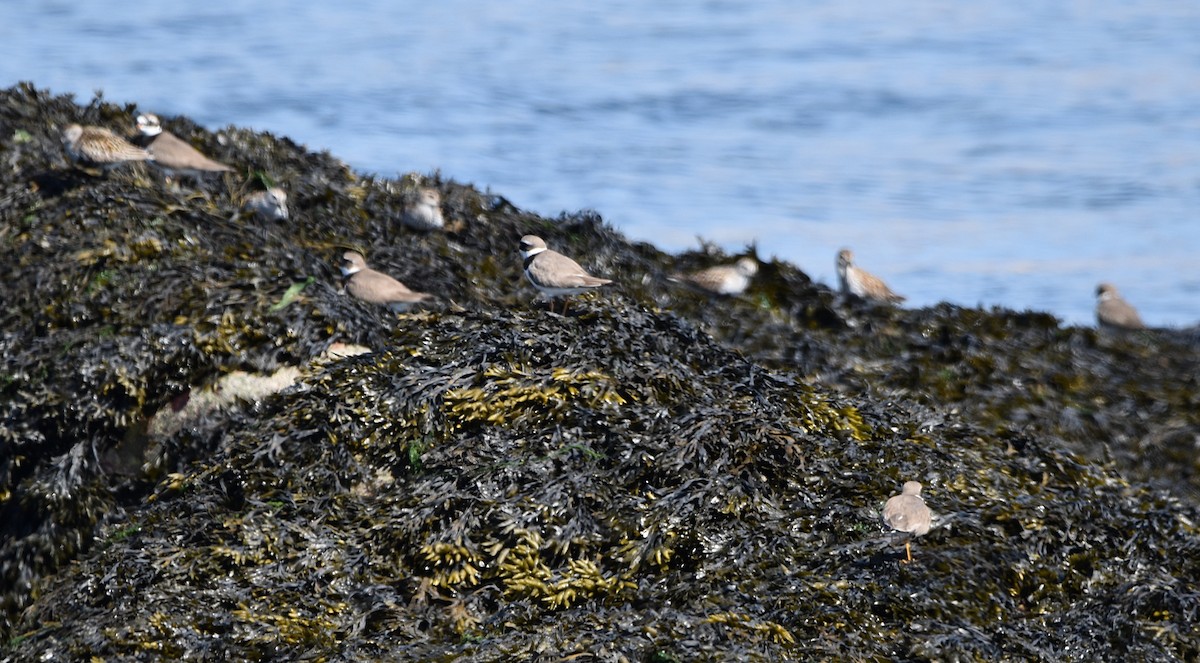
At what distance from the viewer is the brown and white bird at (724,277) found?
8297mm

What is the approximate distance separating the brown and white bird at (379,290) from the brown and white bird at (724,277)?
2.46 metres

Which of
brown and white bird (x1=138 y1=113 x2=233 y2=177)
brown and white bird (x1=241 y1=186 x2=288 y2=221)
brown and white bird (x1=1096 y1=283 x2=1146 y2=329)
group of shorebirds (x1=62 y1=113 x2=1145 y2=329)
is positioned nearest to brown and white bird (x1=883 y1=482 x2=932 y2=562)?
group of shorebirds (x1=62 y1=113 x2=1145 y2=329)

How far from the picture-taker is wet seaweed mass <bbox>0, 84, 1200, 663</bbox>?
4.40 meters

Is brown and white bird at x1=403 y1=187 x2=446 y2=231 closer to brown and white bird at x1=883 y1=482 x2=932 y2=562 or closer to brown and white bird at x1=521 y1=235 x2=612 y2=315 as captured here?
brown and white bird at x1=521 y1=235 x2=612 y2=315

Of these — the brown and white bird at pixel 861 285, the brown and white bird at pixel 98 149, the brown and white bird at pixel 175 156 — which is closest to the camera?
the brown and white bird at pixel 98 149

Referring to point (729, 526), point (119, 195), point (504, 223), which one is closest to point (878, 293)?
point (504, 223)

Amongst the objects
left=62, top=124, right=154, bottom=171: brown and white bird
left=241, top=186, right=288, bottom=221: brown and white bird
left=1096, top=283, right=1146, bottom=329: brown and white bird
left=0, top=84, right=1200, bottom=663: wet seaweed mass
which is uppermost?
left=1096, top=283, right=1146, bottom=329: brown and white bird

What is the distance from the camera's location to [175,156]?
765 cm

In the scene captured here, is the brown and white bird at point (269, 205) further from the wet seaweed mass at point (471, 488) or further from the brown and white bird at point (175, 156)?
the brown and white bird at point (175, 156)

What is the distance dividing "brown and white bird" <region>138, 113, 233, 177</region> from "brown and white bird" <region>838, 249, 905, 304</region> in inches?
177

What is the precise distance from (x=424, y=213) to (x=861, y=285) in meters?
3.39

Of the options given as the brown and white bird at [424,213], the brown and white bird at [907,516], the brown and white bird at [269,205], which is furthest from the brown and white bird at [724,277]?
the brown and white bird at [907,516]

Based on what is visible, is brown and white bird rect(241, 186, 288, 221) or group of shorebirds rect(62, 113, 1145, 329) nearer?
group of shorebirds rect(62, 113, 1145, 329)

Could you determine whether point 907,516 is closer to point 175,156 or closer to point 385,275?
point 385,275
